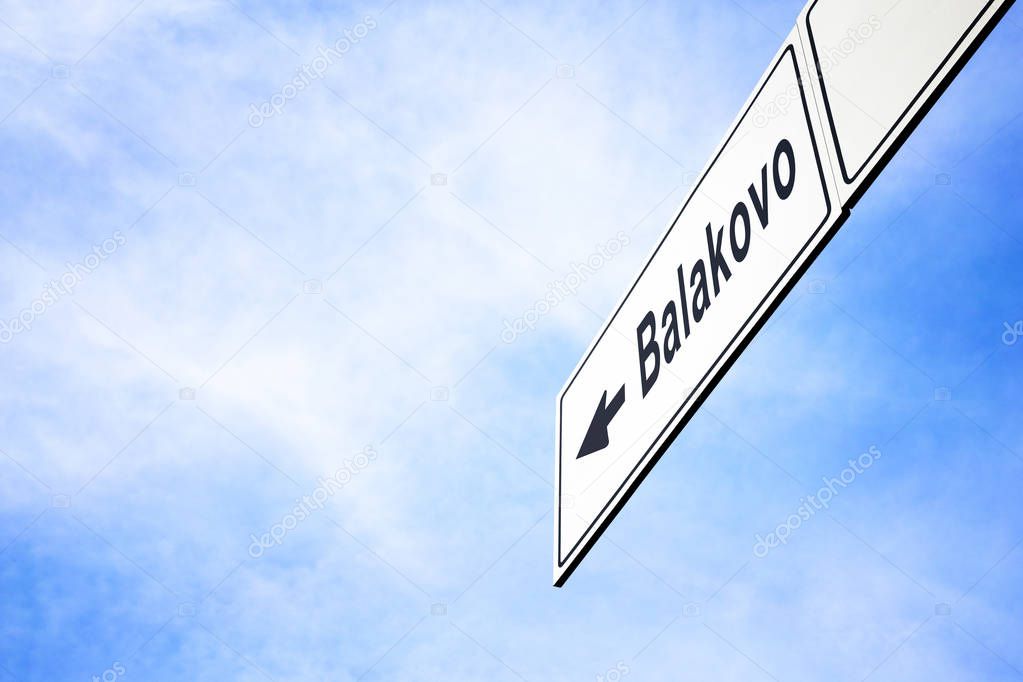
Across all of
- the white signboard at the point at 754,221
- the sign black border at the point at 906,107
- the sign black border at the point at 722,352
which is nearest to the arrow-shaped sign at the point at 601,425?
the white signboard at the point at 754,221

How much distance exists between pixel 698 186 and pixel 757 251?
61cm

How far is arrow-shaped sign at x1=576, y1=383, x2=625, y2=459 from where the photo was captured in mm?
3549

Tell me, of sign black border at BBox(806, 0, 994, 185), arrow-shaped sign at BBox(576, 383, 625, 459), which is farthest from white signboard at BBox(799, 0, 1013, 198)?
Result: arrow-shaped sign at BBox(576, 383, 625, 459)

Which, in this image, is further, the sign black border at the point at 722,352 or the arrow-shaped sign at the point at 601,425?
the arrow-shaped sign at the point at 601,425

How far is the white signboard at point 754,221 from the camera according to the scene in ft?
6.84

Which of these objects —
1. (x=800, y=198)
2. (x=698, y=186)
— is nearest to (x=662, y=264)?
(x=698, y=186)

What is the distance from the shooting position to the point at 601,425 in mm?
3656

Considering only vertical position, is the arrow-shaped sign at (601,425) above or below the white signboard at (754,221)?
below

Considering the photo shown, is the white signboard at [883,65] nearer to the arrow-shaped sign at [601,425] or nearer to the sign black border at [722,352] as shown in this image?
the sign black border at [722,352]

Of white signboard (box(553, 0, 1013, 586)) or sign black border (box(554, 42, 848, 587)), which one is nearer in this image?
white signboard (box(553, 0, 1013, 586))

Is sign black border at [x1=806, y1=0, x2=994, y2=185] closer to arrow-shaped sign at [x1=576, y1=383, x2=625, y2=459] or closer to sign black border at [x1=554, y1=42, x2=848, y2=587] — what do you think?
sign black border at [x1=554, y1=42, x2=848, y2=587]

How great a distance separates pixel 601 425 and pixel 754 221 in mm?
1212

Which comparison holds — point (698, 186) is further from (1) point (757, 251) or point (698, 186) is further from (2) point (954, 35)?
(2) point (954, 35)

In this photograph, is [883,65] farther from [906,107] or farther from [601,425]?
[601,425]
